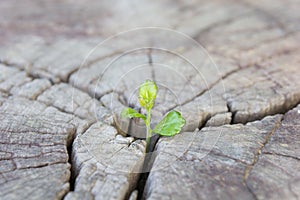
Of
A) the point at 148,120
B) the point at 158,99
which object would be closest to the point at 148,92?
the point at 148,120

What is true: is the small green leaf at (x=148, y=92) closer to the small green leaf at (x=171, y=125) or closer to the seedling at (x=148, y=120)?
the seedling at (x=148, y=120)

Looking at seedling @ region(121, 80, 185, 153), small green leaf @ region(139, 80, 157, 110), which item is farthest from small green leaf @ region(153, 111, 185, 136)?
small green leaf @ region(139, 80, 157, 110)

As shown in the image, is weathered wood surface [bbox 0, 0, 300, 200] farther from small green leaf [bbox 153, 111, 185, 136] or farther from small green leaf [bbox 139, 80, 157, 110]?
small green leaf [bbox 139, 80, 157, 110]

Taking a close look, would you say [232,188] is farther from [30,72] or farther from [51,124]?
[30,72]

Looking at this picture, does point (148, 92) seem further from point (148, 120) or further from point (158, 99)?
point (158, 99)

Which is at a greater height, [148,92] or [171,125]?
[148,92]

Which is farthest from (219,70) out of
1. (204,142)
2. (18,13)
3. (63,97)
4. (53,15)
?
(18,13)

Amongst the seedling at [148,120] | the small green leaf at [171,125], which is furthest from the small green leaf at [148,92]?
the small green leaf at [171,125]
